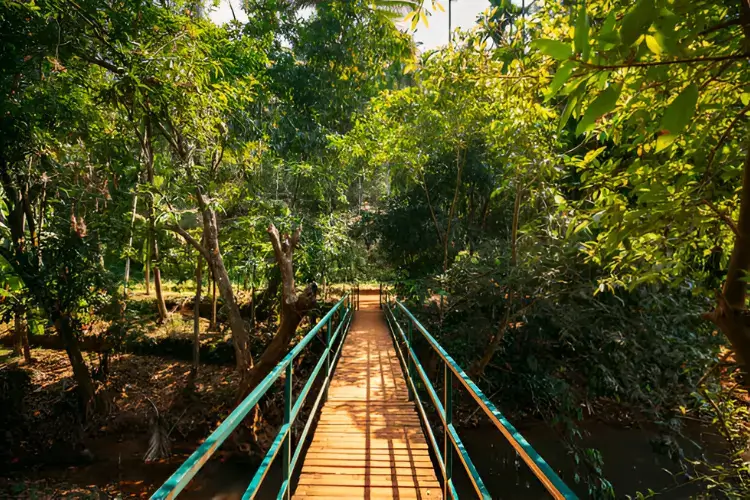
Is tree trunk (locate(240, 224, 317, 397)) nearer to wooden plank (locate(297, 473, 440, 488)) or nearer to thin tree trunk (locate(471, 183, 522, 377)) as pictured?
thin tree trunk (locate(471, 183, 522, 377))

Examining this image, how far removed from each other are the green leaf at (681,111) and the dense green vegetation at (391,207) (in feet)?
3.18

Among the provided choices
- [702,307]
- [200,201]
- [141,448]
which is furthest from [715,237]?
[141,448]

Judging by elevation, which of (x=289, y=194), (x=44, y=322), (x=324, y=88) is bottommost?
(x=44, y=322)

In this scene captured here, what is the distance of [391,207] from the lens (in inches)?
489

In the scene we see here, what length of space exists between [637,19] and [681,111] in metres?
0.25

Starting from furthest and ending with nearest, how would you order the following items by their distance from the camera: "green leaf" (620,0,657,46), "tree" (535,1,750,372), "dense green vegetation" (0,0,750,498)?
1. "dense green vegetation" (0,0,750,498)
2. "tree" (535,1,750,372)
3. "green leaf" (620,0,657,46)

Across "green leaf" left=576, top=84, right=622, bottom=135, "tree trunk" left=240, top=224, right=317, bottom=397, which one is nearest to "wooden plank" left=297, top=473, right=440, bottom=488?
"green leaf" left=576, top=84, right=622, bottom=135

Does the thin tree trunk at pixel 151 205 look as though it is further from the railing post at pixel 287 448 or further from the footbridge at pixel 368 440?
the railing post at pixel 287 448

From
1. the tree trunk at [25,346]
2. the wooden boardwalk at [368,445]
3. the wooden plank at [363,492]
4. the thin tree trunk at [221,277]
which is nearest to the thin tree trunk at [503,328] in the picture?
the wooden boardwalk at [368,445]

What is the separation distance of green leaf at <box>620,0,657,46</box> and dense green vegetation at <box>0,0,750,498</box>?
81 cm

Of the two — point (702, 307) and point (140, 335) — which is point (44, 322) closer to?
point (140, 335)

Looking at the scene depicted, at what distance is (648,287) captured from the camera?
7.39 meters

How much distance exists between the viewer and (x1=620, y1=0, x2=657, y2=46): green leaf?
950 millimetres

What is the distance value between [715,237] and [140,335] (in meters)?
11.3
